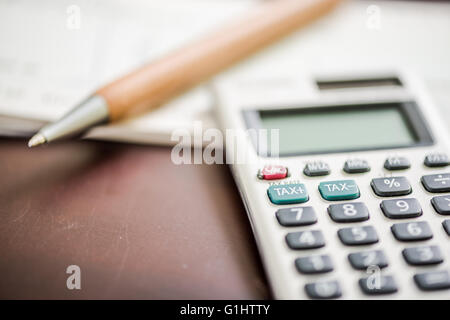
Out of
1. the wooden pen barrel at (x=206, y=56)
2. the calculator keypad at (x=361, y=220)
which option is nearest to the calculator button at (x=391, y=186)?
the calculator keypad at (x=361, y=220)

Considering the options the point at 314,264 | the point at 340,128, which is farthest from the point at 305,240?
the point at 340,128

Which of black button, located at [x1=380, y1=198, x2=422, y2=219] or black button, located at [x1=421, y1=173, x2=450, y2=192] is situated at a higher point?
black button, located at [x1=421, y1=173, x2=450, y2=192]

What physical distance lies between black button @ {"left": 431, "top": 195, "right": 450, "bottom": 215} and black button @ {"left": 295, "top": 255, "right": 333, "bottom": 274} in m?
0.09

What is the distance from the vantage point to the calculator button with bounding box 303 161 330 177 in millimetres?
326

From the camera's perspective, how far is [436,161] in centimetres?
34

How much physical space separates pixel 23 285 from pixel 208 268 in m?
0.12

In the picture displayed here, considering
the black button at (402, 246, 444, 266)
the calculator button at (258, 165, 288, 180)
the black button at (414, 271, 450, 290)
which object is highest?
the calculator button at (258, 165, 288, 180)

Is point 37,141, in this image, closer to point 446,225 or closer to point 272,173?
point 272,173

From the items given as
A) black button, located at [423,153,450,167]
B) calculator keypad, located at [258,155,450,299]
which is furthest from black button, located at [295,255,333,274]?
black button, located at [423,153,450,167]

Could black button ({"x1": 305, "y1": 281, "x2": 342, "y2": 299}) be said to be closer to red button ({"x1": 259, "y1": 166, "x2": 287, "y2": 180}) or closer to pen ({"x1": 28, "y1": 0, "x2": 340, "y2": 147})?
red button ({"x1": 259, "y1": 166, "x2": 287, "y2": 180})

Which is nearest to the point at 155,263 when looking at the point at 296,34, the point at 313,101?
the point at 313,101

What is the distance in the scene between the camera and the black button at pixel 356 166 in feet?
1.08

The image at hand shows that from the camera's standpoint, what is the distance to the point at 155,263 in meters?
0.30

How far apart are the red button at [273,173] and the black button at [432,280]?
0.11 m
